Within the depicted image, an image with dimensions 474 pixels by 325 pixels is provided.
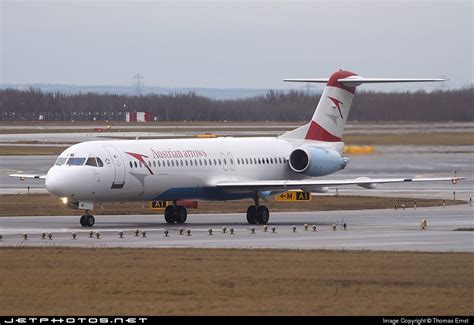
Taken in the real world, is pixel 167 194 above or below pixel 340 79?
below

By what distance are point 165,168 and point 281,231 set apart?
599cm

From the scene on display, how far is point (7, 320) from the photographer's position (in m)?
21.3

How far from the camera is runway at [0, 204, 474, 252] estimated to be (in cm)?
3728

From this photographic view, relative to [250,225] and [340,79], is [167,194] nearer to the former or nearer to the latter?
[250,225]

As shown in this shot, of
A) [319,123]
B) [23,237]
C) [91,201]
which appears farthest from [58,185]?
[319,123]

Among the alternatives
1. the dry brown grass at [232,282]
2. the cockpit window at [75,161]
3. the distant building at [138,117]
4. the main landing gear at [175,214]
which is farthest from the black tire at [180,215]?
the distant building at [138,117]

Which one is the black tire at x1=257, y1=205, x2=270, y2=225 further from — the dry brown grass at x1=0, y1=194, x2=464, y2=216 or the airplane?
the dry brown grass at x1=0, y1=194, x2=464, y2=216

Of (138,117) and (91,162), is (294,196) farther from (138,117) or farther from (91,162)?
(138,117)

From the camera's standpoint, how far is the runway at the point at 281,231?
3728 centimetres

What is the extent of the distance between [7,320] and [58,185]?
22639 millimetres

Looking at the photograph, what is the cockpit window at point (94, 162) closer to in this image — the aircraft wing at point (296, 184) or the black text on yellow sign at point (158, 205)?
the aircraft wing at point (296, 184)

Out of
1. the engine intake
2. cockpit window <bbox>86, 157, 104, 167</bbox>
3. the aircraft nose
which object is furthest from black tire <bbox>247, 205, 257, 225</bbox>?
the aircraft nose

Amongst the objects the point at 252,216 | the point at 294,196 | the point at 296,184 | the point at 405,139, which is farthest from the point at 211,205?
the point at 405,139

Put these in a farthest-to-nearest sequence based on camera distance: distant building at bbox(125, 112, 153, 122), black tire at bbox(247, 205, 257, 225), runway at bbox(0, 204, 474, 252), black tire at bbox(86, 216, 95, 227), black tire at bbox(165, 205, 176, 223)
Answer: distant building at bbox(125, 112, 153, 122) < black tire at bbox(165, 205, 176, 223) < black tire at bbox(247, 205, 257, 225) < black tire at bbox(86, 216, 95, 227) < runway at bbox(0, 204, 474, 252)
